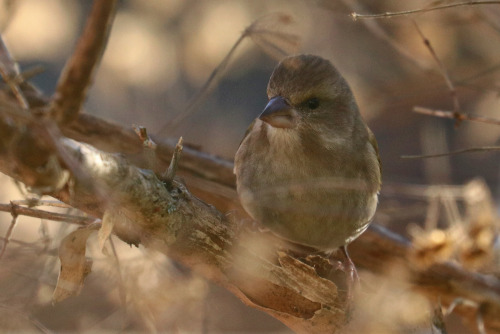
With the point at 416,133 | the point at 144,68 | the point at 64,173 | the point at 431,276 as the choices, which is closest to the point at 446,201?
the point at 431,276

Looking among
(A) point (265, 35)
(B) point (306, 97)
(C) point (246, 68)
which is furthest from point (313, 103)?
(C) point (246, 68)

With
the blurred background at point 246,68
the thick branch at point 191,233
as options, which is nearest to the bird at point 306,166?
the thick branch at point 191,233

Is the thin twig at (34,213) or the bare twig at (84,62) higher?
the bare twig at (84,62)

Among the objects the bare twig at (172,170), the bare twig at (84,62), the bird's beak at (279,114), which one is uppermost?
the bare twig at (84,62)

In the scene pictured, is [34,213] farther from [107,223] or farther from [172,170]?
[172,170]

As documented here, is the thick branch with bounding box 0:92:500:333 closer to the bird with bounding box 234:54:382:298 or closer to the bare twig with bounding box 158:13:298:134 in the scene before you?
the bird with bounding box 234:54:382:298

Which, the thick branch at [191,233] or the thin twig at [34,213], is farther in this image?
the thin twig at [34,213]

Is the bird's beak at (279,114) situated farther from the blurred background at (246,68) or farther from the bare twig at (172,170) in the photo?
the blurred background at (246,68)
